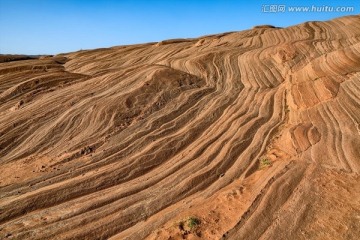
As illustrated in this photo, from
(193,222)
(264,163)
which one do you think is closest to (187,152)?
(264,163)

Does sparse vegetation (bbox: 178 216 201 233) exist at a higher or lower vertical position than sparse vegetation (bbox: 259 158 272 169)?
lower

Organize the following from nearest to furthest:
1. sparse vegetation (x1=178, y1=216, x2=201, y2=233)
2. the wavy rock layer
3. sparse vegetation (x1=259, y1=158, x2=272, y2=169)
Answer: sparse vegetation (x1=178, y1=216, x2=201, y2=233) < the wavy rock layer < sparse vegetation (x1=259, y1=158, x2=272, y2=169)

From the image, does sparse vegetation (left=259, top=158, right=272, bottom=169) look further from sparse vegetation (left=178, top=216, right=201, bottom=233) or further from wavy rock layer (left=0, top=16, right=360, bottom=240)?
sparse vegetation (left=178, top=216, right=201, bottom=233)

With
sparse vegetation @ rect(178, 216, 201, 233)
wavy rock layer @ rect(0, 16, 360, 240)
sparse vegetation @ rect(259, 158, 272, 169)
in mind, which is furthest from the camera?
sparse vegetation @ rect(259, 158, 272, 169)

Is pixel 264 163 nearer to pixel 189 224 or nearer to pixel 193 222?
pixel 193 222

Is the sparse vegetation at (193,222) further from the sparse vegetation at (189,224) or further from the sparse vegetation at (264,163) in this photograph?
the sparse vegetation at (264,163)

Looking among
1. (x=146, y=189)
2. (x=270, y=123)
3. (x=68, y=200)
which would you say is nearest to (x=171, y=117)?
(x=270, y=123)

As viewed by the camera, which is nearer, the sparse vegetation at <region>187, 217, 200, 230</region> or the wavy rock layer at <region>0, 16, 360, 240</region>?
the sparse vegetation at <region>187, 217, 200, 230</region>

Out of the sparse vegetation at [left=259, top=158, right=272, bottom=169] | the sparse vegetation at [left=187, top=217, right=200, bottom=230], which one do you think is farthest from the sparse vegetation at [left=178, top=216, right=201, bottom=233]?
the sparse vegetation at [left=259, top=158, right=272, bottom=169]

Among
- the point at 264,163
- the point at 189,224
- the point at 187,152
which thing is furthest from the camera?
the point at 187,152
